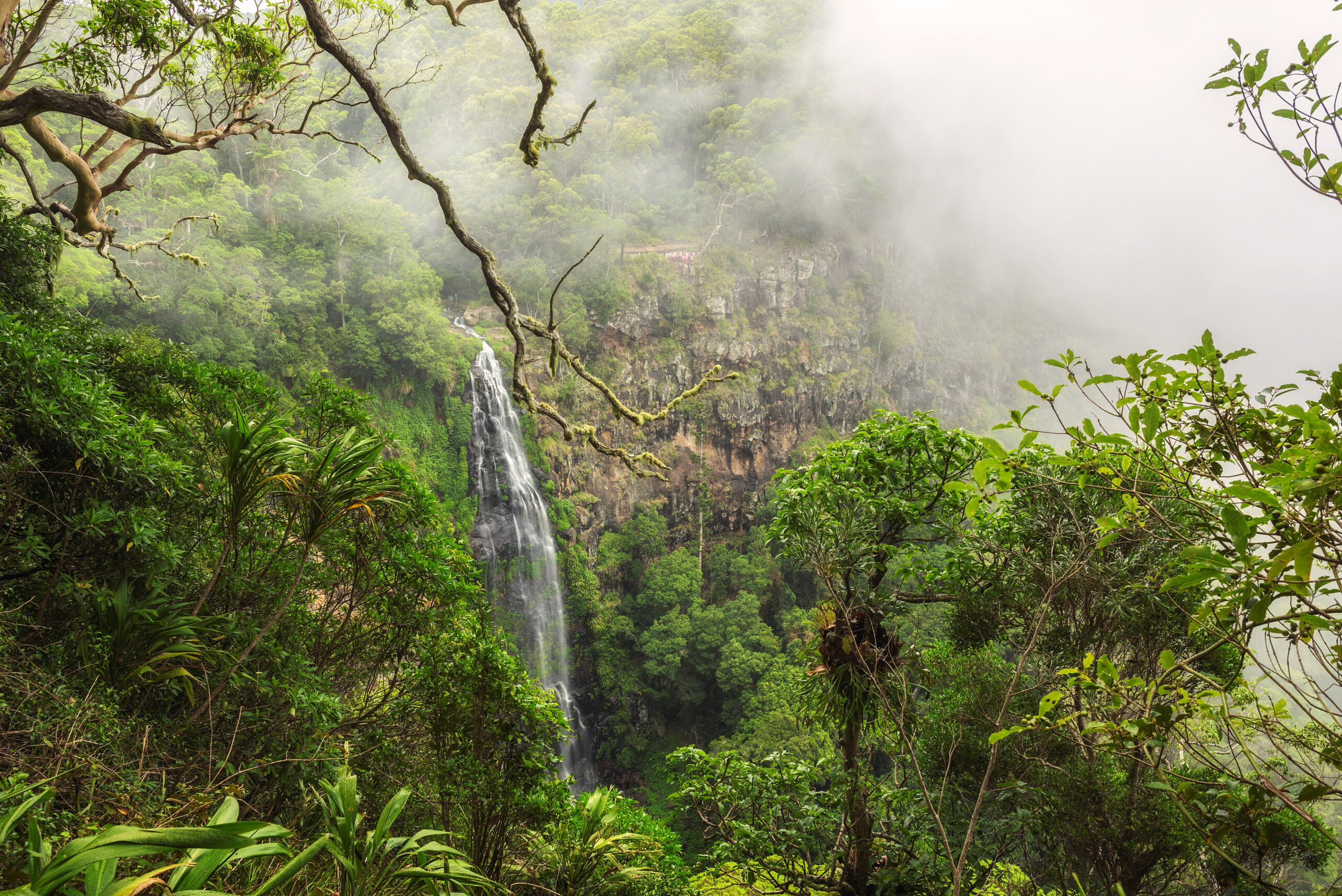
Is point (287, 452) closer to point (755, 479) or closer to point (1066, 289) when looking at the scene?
point (755, 479)

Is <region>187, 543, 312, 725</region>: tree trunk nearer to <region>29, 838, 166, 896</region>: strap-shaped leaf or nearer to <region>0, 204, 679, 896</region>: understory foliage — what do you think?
<region>0, 204, 679, 896</region>: understory foliage

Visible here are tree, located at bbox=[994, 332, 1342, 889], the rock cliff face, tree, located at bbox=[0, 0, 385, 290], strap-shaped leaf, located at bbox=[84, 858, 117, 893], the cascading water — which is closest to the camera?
tree, located at bbox=[994, 332, 1342, 889]

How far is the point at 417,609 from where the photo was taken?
3535 mm

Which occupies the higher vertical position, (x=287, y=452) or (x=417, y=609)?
(x=287, y=452)

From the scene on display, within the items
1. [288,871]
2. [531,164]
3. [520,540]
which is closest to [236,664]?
[288,871]

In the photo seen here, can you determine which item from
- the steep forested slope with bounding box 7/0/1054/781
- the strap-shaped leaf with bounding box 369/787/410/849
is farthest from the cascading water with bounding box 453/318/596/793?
the strap-shaped leaf with bounding box 369/787/410/849

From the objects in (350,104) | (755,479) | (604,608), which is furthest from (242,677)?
(755,479)

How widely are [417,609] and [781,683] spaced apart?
661 inches

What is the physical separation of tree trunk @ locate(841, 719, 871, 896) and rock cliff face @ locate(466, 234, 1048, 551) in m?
17.6

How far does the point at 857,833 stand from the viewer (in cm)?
374

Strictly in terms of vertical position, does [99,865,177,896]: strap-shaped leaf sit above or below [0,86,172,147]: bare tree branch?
below

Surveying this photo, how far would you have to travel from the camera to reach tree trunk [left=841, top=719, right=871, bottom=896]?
3.58 meters

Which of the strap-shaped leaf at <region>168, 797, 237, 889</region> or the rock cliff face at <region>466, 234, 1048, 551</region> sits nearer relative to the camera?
the strap-shaped leaf at <region>168, 797, 237, 889</region>

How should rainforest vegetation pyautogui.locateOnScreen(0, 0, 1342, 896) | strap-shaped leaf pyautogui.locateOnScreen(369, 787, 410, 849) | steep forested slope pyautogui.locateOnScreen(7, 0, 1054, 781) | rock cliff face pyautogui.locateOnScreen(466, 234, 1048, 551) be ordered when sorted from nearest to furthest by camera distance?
rainforest vegetation pyautogui.locateOnScreen(0, 0, 1342, 896), strap-shaped leaf pyautogui.locateOnScreen(369, 787, 410, 849), steep forested slope pyautogui.locateOnScreen(7, 0, 1054, 781), rock cliff face pyautogui.locateOnScreen(466, 234, 1048, 551)
